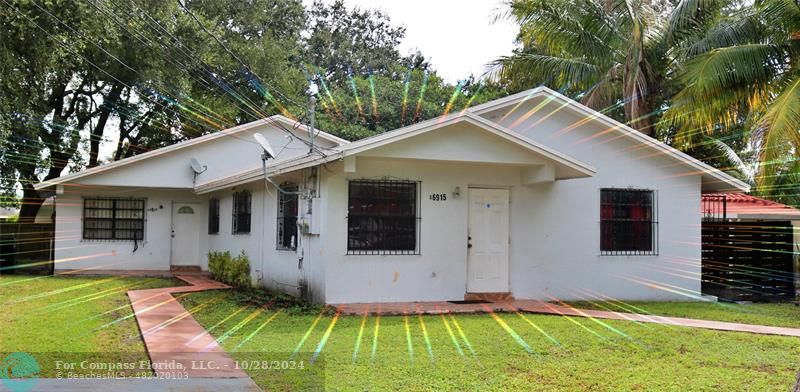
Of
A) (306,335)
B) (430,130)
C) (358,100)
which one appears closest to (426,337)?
(306,335)

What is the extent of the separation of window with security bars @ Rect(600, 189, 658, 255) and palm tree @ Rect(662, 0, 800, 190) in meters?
2.00

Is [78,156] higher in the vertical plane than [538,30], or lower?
lower

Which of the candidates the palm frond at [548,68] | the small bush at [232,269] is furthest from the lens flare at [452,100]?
the small bush at [232,269]

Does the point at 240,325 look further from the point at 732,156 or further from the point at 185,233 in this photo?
the point at 732,156

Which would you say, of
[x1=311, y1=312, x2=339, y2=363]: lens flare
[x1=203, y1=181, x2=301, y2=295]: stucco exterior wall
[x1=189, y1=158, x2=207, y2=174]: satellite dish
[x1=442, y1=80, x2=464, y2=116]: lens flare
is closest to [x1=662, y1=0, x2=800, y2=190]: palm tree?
[x1=311, y1=312, x2=339, y2=363]: lens flare

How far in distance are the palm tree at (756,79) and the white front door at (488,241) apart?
4535 millimetres

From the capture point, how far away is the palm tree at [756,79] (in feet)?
36.8

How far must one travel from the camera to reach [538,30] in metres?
16.6

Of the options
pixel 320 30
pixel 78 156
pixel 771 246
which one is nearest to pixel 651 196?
pixel 771 246

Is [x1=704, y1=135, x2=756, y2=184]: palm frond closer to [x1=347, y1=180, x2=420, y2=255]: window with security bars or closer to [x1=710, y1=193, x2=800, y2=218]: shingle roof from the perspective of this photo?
[x1=710, y1=193, x2=800, y2=218]: shingle roof

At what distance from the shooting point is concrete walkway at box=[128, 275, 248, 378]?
625 cm

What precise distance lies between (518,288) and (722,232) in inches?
192

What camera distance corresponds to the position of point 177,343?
7633 mm

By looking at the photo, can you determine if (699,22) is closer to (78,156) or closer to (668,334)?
(668,334)
